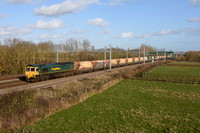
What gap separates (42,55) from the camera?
149 ft

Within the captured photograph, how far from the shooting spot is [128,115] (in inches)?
539

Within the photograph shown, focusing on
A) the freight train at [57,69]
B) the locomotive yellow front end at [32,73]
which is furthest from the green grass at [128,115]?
the freight train at [57,69]

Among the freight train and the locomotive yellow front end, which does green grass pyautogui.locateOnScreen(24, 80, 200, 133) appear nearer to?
the locomotive yellow front end

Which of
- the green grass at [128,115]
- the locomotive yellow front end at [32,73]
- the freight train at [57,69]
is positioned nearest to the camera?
the green grass at [128,115]

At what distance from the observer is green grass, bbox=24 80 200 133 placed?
11327 millimetres

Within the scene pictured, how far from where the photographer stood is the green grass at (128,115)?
11327 mm

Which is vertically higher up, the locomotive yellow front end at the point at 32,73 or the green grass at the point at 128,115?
the locomotive yellow front end at the point at 32,73

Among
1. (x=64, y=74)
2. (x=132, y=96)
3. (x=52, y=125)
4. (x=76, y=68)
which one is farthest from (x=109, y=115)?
(x=76, y=68)

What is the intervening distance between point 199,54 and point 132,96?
109m

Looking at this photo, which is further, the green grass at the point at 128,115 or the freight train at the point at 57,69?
the freight train at the point at 57,69

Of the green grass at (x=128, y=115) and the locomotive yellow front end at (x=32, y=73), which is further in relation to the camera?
the locomotive yellow front end at (x=32, y=73)

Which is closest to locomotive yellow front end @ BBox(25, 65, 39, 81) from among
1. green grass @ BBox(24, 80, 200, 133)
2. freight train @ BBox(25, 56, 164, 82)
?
freight train @ BBox(25, 56, 164, 82)

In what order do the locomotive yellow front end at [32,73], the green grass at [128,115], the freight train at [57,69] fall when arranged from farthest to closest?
the freight train at [57,69], the locomotive yellow front end at [32,73], the green grass at [128,115]

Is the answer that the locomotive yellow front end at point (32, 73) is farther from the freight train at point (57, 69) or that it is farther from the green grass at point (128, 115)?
the green grass at point (128, 115)
